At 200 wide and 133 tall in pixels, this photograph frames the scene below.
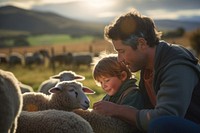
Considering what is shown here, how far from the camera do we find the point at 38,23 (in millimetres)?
166875

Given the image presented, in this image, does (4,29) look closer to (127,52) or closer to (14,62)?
(14,62)

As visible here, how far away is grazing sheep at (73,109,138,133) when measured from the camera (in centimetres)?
410

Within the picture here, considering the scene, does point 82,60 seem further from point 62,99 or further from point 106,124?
point 106,124

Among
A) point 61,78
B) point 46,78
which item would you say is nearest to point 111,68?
point 61,78

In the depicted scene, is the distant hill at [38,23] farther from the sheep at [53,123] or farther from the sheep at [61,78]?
the sheep at [53,123]

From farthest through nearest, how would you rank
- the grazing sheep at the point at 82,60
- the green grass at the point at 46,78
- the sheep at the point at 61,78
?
the grazing sheep at the point at 82,60 → the green grass at the point at 46,78 → the sheep at the point at 61,78

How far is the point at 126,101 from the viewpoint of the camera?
4.13m

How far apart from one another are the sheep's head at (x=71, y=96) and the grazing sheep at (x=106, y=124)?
1.99 feet

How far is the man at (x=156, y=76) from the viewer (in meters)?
3.46

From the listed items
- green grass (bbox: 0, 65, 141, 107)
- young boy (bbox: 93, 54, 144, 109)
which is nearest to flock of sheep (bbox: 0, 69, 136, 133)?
young boy (bbox: 93, 54, 144, 109)

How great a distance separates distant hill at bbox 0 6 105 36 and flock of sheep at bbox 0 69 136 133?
146 m

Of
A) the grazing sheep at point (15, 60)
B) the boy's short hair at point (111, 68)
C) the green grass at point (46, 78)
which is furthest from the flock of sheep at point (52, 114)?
the grazing sheep at point (15, 60)

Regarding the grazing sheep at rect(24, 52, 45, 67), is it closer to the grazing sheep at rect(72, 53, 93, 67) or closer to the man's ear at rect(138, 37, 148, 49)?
the grazing sheep at rect(72, 53, 93, 67)

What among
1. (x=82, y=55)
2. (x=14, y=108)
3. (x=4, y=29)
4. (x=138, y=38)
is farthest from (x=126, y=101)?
(x=4, y=29)
